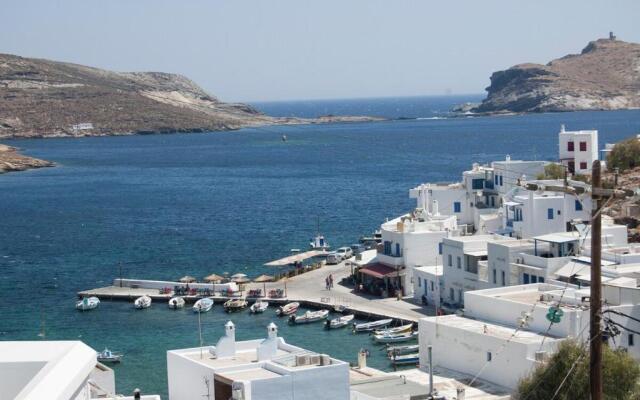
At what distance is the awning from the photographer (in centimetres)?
4628

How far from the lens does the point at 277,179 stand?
416ft

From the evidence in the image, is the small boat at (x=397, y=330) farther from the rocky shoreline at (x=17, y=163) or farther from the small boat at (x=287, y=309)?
the rocky shoreline at (x=17, y=163)

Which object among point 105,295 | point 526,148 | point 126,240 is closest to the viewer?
point 105,295

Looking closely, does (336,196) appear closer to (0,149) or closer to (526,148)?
(526,148)

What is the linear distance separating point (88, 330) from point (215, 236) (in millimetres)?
31503

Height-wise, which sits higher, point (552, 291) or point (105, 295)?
point (552, 291)

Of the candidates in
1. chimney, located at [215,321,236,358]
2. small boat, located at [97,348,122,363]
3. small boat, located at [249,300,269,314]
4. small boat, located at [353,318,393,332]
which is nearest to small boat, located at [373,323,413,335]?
small boat, located at [353,318,393,332]

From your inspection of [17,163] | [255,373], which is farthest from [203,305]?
[17,163]

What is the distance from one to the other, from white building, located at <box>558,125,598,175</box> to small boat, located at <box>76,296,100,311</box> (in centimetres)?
2090

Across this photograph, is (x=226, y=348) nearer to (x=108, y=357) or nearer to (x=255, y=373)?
(x=255, y=373)

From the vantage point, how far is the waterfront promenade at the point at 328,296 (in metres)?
43.2

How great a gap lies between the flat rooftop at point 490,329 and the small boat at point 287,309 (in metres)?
13.7

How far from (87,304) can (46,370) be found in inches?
1719

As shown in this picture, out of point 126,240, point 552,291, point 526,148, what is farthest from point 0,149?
point 552,291
